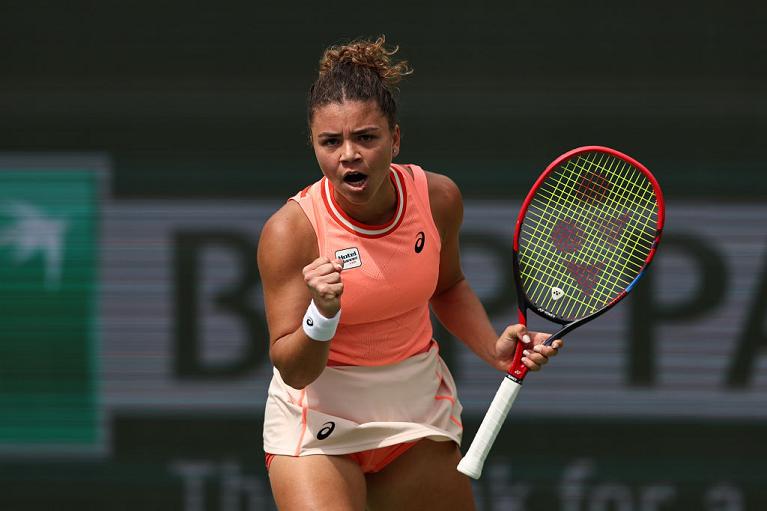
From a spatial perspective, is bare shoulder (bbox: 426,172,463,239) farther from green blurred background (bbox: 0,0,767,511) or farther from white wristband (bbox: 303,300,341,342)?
green blurred background (bbox: 0,0,767,511)

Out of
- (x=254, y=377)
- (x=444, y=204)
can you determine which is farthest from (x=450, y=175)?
(x=444, y=204)

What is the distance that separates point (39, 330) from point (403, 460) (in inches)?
99.3

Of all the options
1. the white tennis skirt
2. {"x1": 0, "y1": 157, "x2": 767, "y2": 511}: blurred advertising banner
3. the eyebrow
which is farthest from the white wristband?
{"x1": 0, "y1": 157, "x2": 767, "y2": 511}: blurred advertising banner

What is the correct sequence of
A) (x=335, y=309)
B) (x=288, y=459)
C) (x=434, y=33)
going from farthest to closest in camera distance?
(x=434, y=33) < (x=288, y=459) < (x=335, y=309)

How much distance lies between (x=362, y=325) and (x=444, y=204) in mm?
403

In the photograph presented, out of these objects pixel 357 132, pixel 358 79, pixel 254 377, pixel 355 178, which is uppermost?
pixel 358 79

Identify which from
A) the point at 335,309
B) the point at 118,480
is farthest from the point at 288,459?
the point at 118,480

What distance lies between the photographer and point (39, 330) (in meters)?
5.42

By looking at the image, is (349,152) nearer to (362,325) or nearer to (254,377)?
(362,325)

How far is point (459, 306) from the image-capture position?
3594 mm

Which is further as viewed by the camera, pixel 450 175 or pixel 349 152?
pixel 450 175

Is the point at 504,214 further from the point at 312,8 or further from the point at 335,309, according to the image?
the point at 335,309

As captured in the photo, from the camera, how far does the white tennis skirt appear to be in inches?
128

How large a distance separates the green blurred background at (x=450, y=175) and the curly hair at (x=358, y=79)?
6.83 ft
